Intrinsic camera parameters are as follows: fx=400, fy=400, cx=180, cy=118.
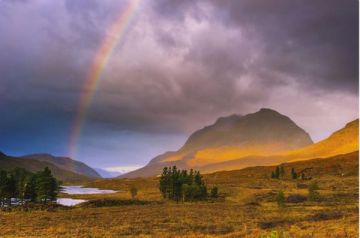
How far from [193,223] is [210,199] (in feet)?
156

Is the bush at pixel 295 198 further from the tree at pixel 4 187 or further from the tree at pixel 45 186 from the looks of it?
the tree at pixel 4 187

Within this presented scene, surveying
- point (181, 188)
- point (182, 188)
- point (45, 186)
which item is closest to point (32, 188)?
point (45, 186)

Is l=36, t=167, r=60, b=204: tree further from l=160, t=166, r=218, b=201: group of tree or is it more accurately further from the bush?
the bush

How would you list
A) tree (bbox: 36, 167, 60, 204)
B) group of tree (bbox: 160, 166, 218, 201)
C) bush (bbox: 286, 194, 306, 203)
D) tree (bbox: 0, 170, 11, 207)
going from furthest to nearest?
group of tree (bbox: 160, 166, 218, 201), tree (bbox: 0, 170, 11, 207), tree (bbox: 36, 167, 60, 204), bush (bbox: 286, 194, 306, 203)

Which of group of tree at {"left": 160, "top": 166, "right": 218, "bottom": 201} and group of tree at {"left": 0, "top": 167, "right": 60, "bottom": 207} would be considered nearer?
group of tree at {"left": 0, "top": 167, "right": 60, "bottom": 207}

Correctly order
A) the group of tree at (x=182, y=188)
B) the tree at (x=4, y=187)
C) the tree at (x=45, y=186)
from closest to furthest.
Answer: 1. the tree at (x=45, y=186)
2. the tree at (x=4, y=187)
3. the group of tree at (x=182, y=188)

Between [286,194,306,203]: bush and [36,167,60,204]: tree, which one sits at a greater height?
[36,167,60,204]: tree

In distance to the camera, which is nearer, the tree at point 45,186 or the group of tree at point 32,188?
the tree at point 45,186

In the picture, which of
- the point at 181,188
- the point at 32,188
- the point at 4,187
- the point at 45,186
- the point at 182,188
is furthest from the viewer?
the point at 181,188

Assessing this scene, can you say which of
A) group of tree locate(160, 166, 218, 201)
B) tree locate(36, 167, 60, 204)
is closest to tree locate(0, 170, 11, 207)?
tree locate(36, 167, 60, 204)

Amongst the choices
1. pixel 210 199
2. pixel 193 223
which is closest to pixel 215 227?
pixel 193 223

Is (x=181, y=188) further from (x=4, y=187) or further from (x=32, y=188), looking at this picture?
(x=4, y=187)

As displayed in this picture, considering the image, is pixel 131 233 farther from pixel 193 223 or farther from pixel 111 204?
pixel 111 204

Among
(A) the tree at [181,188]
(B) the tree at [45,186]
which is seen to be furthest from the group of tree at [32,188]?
(A) the tree at [181,188]
